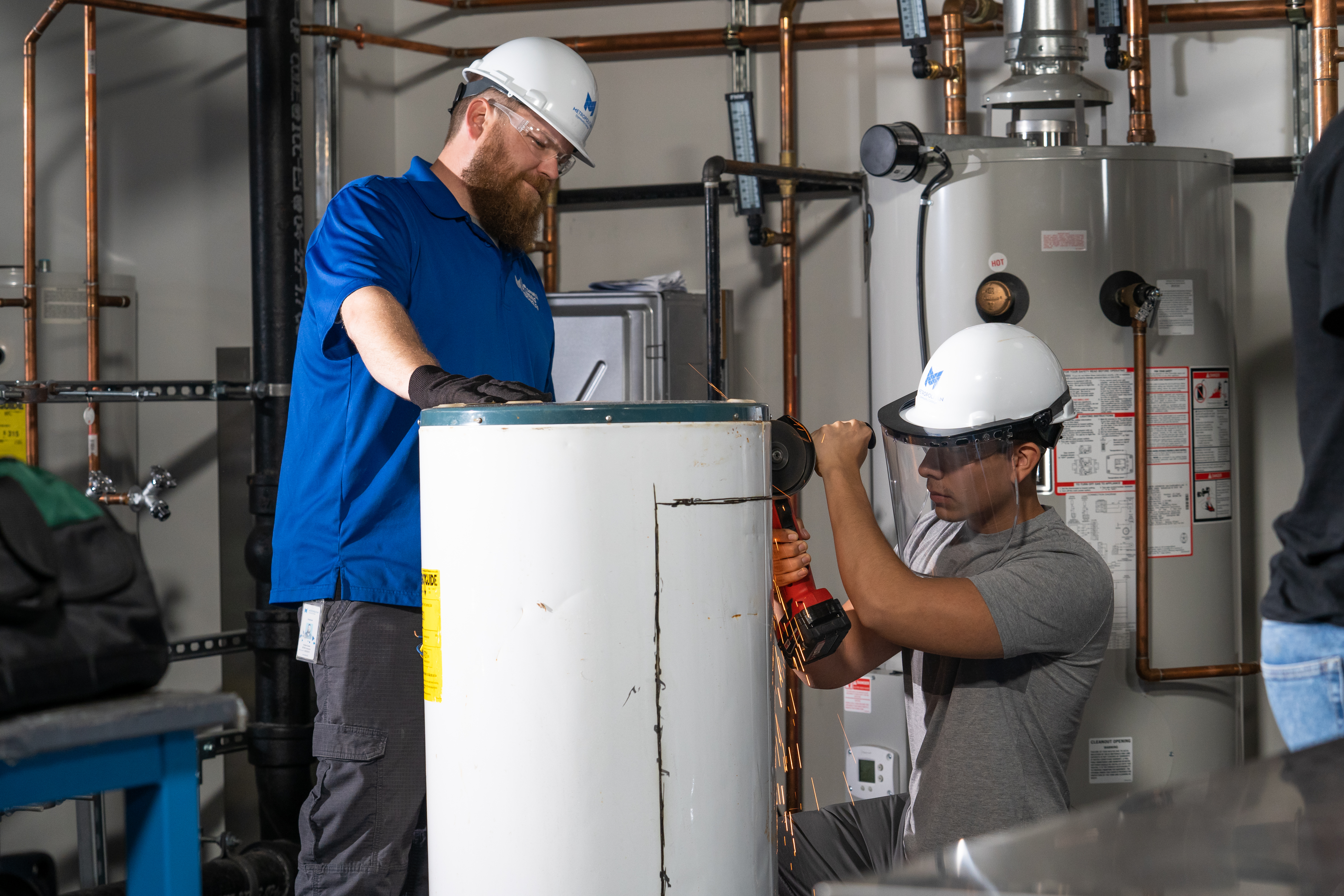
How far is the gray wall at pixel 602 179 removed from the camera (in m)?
2.49

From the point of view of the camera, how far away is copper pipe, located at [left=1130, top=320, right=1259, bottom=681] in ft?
7.21

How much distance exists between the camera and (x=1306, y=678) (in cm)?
107

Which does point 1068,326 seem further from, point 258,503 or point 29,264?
point 29,264

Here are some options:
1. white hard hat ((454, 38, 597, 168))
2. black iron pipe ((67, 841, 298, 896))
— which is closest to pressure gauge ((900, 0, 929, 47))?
white hard hat ((454, 38, 597, 168))

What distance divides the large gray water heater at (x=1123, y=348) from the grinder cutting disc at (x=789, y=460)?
2.77ft

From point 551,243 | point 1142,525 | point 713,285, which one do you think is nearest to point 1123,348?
point 1142,525

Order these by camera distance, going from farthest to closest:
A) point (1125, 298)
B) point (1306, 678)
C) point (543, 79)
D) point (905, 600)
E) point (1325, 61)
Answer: point (1325, 61)
point (1125, 298)
point (543, 79)
point (905, 600)
point (1306, 678)

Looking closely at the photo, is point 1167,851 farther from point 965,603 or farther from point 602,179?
point 602,179

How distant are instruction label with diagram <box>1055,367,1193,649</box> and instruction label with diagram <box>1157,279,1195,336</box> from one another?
71 mm

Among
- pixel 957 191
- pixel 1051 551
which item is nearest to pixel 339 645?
pixel 1051 551

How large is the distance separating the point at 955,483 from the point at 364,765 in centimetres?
86

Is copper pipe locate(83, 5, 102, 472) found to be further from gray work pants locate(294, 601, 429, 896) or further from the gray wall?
gray work pants locate(294, 601, 429, 896)

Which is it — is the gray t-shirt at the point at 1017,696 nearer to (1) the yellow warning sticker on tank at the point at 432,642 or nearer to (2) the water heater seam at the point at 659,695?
(2) the water heater seam at the point at 659,695

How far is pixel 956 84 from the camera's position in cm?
259
